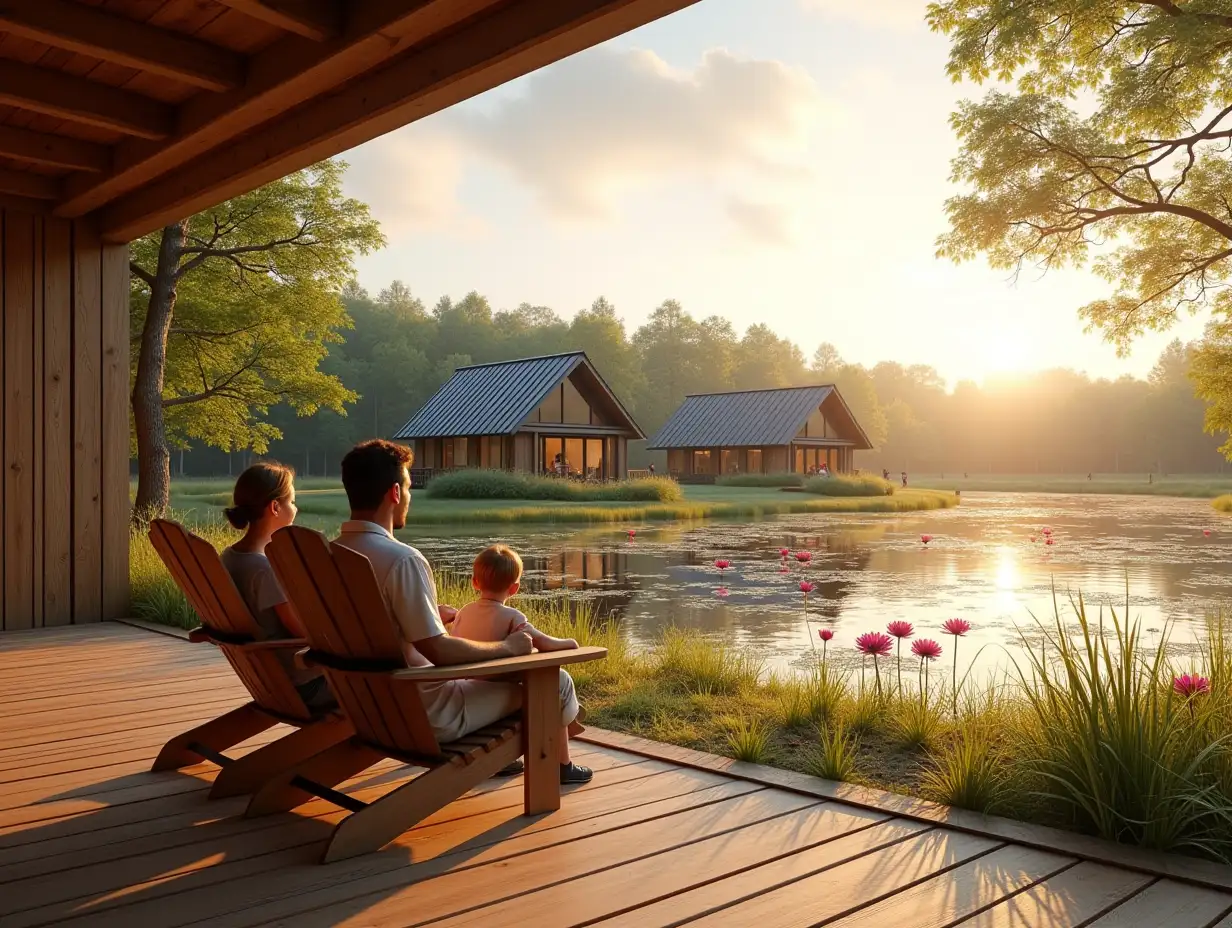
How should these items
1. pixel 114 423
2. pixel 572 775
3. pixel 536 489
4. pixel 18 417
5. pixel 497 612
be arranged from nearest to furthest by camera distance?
1. pixel 497 612
2. pixel 572 775
3. pixel 18 417
4. pixel 114 423
5. pixel 536 489

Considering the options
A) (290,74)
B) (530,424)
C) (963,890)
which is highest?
(290,74)

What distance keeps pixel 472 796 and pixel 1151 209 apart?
16399 millimetres

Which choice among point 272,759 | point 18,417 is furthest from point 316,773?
point 18,417

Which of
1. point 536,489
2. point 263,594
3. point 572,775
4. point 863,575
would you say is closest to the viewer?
point 263,594

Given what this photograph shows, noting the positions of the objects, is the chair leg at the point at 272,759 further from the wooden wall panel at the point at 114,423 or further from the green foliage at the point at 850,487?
the green foliage at the point at 850,487

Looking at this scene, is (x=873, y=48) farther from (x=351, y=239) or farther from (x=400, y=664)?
(x=351, y=239)

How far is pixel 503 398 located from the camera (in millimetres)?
35938

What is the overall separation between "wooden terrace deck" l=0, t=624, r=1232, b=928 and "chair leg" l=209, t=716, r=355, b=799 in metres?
0.07

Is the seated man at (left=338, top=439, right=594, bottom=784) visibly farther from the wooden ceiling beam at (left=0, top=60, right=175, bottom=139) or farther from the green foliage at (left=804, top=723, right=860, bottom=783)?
the wooden ceiling beam at (left=0, top=60, right=175, bottom=139)

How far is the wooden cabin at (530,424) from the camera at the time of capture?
34688mm

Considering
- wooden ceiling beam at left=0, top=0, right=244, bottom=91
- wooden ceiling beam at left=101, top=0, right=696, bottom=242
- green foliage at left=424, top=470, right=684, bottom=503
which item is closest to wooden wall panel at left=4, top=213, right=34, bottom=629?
wooden ceiling beam at left=101, top=0, right=696, bottom=242

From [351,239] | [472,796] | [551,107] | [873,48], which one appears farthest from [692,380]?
[472,796]

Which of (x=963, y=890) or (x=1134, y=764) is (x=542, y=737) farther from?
(x=1134, y=764)

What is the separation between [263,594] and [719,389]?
74172mm
